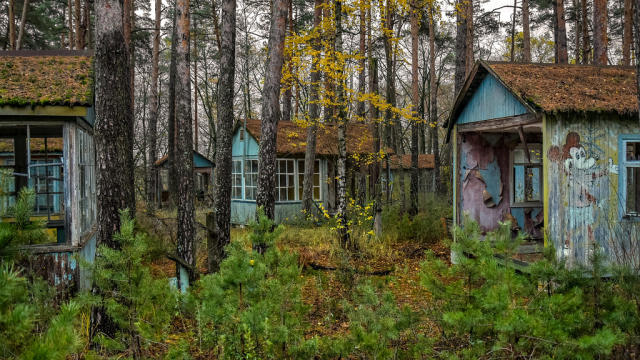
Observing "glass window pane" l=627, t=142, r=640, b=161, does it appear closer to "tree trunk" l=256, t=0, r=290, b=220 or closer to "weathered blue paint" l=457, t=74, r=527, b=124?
"weathered blue paint" l=457, t=74, r=527, b=124

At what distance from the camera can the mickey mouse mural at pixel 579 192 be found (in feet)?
23.9

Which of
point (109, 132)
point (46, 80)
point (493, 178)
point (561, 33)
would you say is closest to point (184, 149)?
point (46, 80)

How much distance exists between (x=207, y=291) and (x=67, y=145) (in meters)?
4.50

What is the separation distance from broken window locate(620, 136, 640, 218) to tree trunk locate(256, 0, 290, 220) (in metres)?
5.94

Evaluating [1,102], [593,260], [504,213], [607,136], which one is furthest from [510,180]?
[1,102]

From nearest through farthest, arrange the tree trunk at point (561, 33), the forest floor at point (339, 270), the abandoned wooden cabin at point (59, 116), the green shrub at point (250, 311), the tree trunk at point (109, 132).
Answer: the green shrub at point (250, 311), the tree trunk at point (109, 132), the abandoned wooden cabin at point (59, 116), the forest floor at point (339, 270), the tree trunk at point (561, 33)

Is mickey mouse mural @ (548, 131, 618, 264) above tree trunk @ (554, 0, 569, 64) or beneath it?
beneath

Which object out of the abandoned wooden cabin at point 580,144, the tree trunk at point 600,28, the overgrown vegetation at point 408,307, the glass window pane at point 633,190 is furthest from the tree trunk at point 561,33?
the overgrown vegetation at point 408,307

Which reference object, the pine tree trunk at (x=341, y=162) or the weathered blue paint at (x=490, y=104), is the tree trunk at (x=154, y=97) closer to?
the pine tree trunk at (x=341, y=162)

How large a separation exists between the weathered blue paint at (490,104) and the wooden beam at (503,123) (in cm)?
7

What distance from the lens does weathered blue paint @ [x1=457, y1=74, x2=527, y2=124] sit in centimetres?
796

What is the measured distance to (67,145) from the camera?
688 cm

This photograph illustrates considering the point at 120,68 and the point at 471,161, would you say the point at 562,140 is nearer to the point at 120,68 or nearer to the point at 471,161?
the point at 471,161

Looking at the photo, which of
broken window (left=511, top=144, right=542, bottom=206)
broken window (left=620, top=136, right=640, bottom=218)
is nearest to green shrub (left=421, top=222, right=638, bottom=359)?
broken window (left=620, top=136, right=640, bottom=218)
